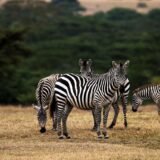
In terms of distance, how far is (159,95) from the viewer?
73.0ft

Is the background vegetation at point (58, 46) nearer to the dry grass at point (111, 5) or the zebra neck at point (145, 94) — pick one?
the zebra neck at point (145, 94)

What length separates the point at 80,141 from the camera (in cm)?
1535

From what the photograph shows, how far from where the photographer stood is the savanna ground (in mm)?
13106

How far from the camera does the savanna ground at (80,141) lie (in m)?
13.1

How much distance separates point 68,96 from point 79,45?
3935 cm

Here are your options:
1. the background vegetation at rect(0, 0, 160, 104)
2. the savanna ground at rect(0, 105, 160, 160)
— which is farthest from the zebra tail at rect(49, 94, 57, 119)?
the background vegetation at rect(0, 0, 160, 104)

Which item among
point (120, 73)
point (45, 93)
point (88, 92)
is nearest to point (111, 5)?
point (45, 93)

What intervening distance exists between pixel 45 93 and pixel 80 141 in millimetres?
2460

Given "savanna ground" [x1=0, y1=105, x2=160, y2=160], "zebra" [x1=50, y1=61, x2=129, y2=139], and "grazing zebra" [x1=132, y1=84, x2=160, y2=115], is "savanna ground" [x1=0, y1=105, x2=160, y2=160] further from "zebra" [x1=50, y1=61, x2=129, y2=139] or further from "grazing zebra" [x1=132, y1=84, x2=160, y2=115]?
"grazing zebra" [x1=132, y1=84, x2=160, y2=115]

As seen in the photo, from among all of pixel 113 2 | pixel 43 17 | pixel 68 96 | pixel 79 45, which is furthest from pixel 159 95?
pixel 113 2

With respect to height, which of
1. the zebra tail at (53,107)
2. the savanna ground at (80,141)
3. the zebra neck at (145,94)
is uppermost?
the zebra neck at (145,94)

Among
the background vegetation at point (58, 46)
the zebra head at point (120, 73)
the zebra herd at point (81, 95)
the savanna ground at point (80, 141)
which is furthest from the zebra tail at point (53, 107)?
the background vegetation at point (58, 46)

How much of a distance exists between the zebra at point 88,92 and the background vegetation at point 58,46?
24.7 metres

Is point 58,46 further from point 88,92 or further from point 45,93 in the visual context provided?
point 88,92
